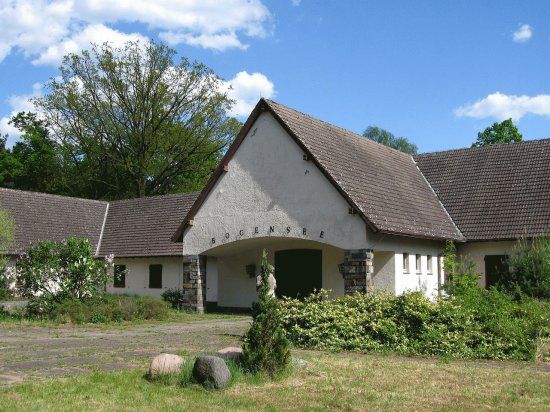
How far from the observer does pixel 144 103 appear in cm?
5069

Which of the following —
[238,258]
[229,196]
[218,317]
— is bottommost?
[218,317]

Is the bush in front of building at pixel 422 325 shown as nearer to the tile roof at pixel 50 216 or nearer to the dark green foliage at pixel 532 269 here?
the dark green foliage at pixel 532 269

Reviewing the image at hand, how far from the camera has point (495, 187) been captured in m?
27.9

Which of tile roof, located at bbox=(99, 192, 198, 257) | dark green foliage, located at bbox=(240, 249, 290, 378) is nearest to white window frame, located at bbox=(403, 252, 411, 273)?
tile roof, located at bbox=(99, 192, 198, 257)

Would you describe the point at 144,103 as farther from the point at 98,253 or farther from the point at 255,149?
the point at 255,149

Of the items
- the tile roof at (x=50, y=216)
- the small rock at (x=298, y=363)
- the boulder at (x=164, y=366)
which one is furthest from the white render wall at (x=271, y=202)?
the boulder at (x=164, y=366)

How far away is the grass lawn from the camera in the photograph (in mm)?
9008

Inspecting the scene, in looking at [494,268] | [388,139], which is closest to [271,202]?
[494,268]

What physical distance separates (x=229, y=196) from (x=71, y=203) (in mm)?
17003

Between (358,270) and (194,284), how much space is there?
7456 millimetres

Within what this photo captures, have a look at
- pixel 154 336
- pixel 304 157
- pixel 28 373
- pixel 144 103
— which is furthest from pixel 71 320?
pixel 144 103

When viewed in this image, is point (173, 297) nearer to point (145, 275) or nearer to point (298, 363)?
point (145, 275)

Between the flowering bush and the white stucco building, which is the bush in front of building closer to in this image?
the white stucco building

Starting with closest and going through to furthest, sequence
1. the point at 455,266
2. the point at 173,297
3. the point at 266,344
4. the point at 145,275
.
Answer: the point at 266,344 → the point at 455,266 → the point at 173,297 → the point at 145,275
